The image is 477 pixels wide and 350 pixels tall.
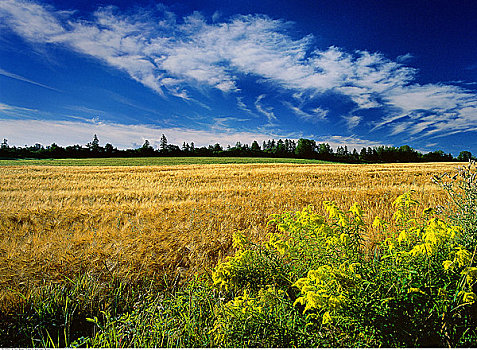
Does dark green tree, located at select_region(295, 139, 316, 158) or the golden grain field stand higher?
dark green tree, located at select_region(295, 139, 316, 158)

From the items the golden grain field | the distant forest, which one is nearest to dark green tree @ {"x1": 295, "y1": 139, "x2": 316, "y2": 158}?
the distant forest

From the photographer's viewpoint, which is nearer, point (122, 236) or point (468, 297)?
point (468, 297)

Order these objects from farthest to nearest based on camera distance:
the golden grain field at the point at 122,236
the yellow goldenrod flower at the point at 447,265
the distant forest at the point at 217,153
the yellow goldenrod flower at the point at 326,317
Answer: the distant forest at the point at 217,153
the golden grain field at the point at 122,236
the yellow goldenrod flower at the point at 447,265
the yellow goldenrod flower at the point at 326,317

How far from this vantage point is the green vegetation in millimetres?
2125

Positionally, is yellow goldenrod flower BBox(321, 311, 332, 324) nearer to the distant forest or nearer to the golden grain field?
the golden grain field

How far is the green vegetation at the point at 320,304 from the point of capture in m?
2.12

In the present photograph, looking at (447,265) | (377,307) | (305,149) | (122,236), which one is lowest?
(122,236)

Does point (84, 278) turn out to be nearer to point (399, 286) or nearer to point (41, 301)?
point (41, 301)

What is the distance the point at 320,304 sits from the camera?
1.94 metres

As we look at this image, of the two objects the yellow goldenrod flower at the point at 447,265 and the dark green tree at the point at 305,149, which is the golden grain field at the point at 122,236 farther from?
the dark green tree at the point at 305,149

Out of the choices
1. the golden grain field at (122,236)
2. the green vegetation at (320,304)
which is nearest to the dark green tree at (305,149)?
the golden grain field at (122,236)

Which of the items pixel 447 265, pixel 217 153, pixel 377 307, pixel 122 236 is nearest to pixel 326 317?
pixel 377 307

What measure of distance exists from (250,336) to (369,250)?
2.55 meters

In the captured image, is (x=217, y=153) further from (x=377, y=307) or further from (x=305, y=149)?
(x=377, y=307)
